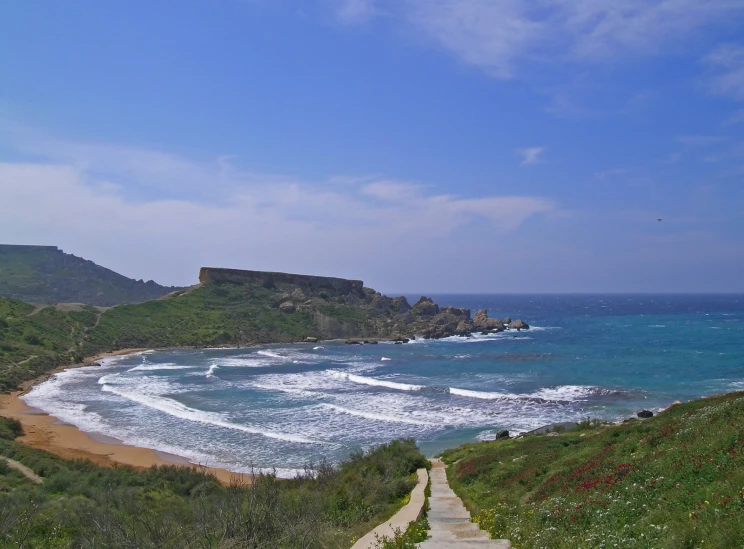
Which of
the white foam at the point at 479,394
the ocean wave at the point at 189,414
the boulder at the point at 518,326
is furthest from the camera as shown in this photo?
the boulder at the point at 518,326

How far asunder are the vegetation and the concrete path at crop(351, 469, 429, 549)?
315mm

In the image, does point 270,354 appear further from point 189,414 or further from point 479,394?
point 479,394

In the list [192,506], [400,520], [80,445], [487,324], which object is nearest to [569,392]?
[80,445]

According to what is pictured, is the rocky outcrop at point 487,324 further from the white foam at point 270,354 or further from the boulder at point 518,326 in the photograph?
the white foam at point 270,354

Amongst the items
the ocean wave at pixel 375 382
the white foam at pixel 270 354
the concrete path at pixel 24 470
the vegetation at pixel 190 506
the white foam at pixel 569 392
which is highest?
the vegetation at pixel 190 506

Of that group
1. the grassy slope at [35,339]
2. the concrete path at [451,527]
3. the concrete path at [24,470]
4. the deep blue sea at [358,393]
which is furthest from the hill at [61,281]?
the concrete path at [451,527]

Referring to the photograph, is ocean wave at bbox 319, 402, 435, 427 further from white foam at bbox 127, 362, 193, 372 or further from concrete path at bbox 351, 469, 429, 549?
white foam at bbox 127, 362, 193, 372

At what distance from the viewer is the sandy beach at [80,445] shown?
961 inches

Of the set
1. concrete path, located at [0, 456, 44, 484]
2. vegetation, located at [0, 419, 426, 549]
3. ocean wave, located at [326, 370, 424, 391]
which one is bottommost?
ocean wave, located at [326, 370, 424, 391]

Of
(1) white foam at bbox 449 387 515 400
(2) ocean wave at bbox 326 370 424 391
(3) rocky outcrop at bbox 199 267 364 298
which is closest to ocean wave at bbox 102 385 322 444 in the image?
(1) white foam at bbox 449 387 515 400

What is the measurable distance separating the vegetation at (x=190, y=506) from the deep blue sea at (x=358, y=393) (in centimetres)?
652

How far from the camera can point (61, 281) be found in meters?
152

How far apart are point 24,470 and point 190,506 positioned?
10.5m

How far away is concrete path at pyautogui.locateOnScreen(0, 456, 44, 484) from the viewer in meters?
17.2
